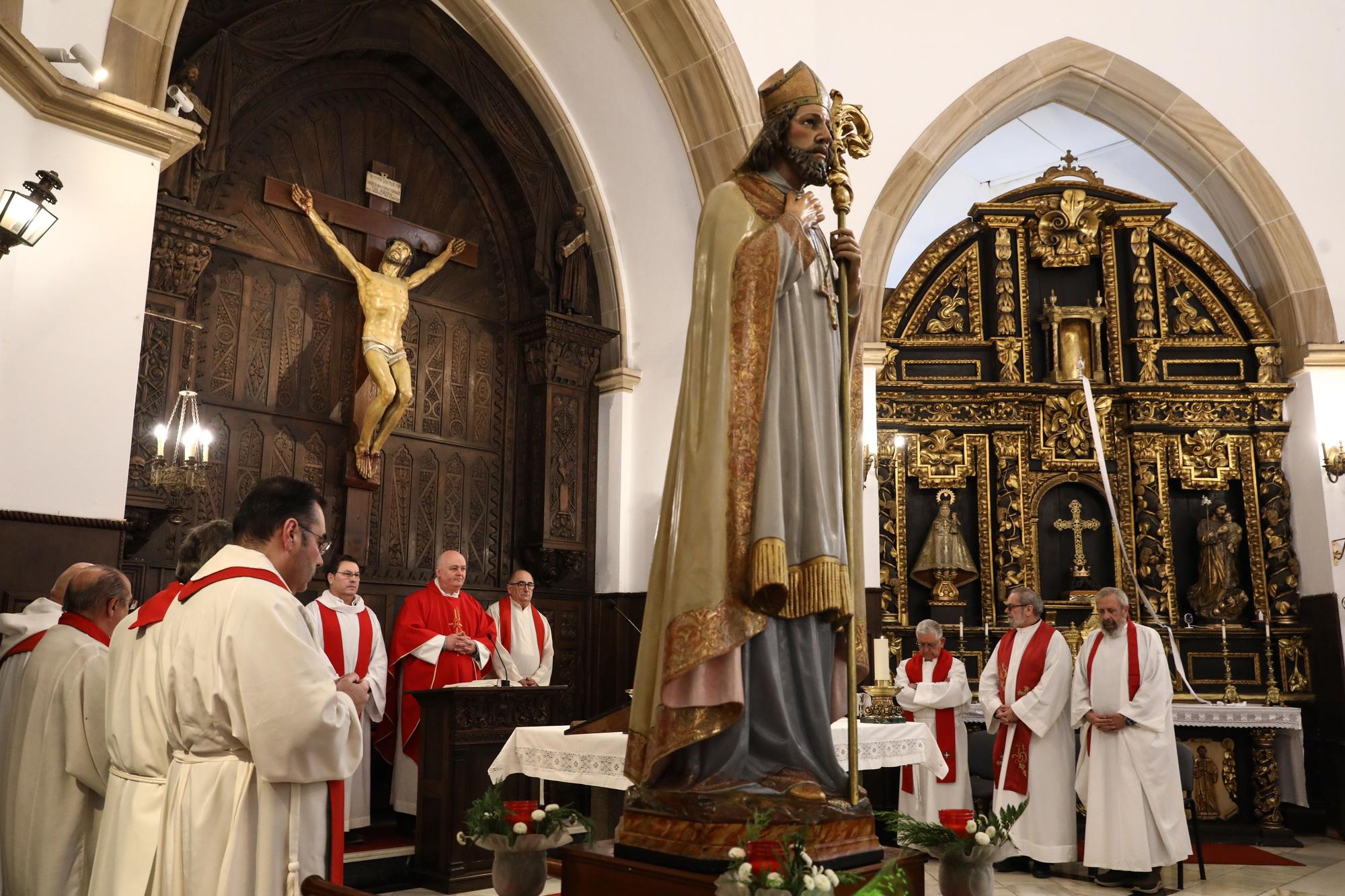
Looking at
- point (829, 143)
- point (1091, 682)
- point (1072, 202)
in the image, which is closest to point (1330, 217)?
point (1072, 202)

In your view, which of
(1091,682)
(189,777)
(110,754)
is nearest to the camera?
(189,777)

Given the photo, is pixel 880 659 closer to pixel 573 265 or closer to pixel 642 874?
pixel 573 265

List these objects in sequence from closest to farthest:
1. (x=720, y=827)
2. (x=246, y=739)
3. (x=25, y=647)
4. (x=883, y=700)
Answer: (x=720, y=827)
(x=246, y=739)
(x=25, y=647)
(x=883, y=700)

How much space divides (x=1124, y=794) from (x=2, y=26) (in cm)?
720

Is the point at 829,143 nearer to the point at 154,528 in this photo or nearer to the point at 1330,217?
the point at 154,528

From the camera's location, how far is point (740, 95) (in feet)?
28.4

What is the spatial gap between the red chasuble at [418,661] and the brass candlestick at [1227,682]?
6189mm

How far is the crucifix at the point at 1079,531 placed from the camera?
10.7 metres

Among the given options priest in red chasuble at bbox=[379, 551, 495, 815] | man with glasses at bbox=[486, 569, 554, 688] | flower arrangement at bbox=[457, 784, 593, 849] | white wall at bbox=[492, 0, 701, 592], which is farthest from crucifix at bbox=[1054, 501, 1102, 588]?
flower arrangement at bbox=[457, 784, 593, 849]

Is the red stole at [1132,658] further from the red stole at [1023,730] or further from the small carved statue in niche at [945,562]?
the small carved statue in niche at [945,562]

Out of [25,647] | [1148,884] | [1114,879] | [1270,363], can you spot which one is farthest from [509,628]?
[1270,363]

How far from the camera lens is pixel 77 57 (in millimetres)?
5023

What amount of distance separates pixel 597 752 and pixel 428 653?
2.50m

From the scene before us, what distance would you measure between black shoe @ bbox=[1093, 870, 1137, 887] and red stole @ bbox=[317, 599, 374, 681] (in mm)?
4840
